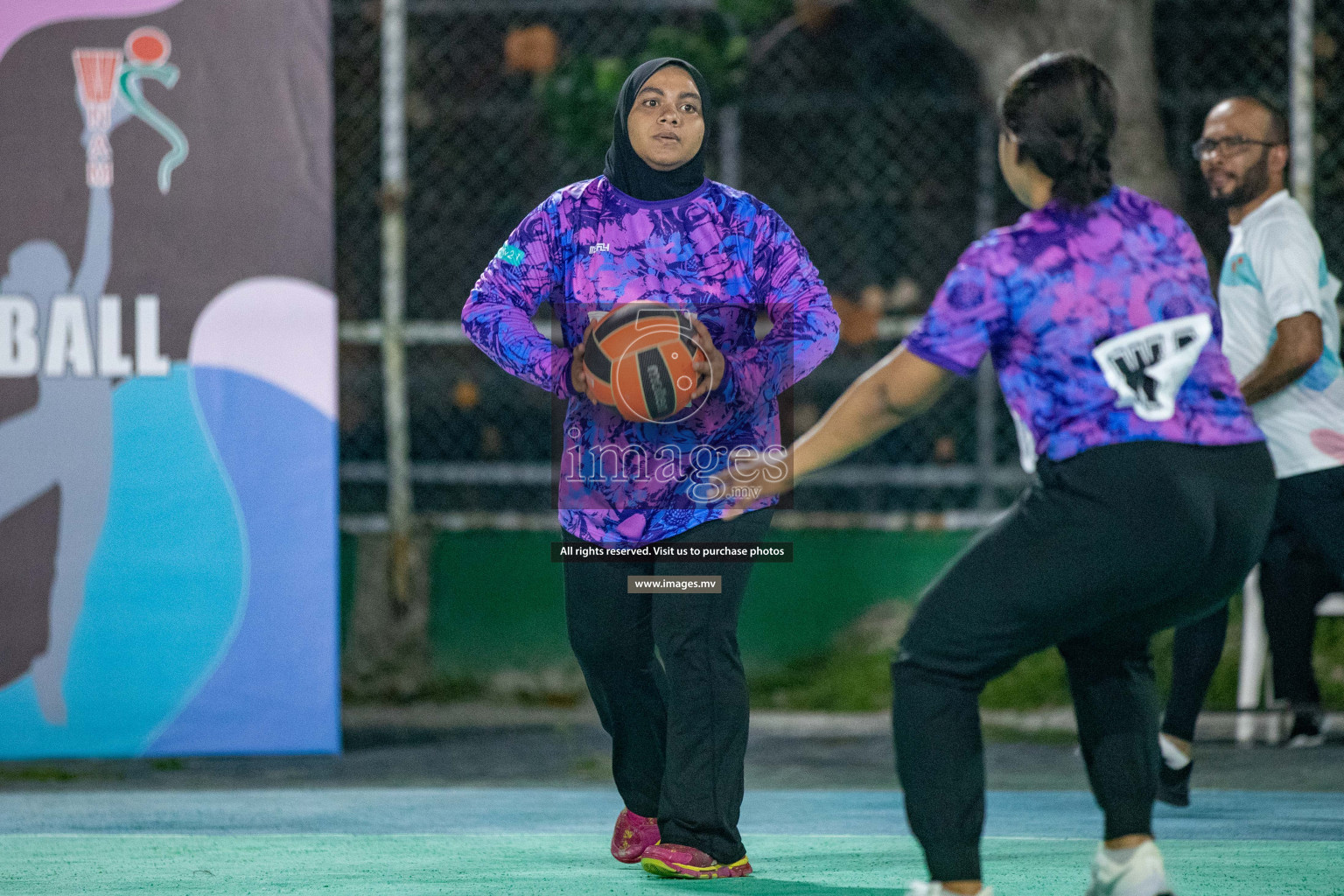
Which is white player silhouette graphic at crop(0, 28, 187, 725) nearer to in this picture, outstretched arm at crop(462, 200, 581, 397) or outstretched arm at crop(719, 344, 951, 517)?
outstretched arm at crop(462, 200, 581, 397)

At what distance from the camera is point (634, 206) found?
170 inches

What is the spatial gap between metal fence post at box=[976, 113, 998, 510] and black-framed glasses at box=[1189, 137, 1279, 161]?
8.65 feet

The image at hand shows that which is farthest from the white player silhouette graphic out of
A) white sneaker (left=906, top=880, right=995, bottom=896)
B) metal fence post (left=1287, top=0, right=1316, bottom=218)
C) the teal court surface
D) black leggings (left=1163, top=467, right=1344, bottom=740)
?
metal fence post (left=1287, top=0, right=1316, bottom=218)

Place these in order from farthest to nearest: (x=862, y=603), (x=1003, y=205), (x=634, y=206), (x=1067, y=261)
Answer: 1. (x=1003, y=205)
2. (x=862, y=603)
3. (x=634, y=206)
4. (x=1067, y=261)

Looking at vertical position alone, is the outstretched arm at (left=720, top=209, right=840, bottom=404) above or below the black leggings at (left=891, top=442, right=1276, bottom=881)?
above

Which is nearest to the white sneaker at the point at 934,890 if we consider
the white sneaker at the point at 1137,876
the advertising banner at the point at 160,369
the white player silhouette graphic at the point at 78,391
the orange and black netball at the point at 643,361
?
the white sneaker at the point at 1137,876

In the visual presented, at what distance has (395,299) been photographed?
26.7ft

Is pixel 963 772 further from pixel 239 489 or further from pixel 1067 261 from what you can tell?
pixel 239 489

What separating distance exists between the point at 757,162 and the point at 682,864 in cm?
545

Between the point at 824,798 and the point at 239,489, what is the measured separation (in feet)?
8.36

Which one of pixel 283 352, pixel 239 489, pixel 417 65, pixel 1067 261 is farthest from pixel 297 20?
pixel 1067 261

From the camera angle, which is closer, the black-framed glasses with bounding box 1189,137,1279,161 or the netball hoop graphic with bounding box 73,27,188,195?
the black-framed glasses with bounding box 1189,137,1279,161

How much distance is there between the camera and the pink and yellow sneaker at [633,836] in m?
4.42

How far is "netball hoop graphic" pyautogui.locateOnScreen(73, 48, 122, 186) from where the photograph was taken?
20.8ft
